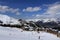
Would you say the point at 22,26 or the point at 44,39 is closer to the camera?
the point at 44,39

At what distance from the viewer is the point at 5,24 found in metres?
31.2

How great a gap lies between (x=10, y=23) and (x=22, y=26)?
8.31 feet

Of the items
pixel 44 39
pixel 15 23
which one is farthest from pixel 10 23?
pixel 44 39

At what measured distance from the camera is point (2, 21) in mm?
32031

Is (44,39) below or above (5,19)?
below

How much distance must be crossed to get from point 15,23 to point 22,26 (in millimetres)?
1596

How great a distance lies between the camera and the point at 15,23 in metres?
31.5

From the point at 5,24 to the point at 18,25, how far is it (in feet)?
8.60

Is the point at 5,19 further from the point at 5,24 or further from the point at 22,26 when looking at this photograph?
the point at 22,26

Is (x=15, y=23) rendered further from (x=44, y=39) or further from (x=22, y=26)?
(x=44, y=39)

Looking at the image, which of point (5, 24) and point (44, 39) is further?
point (5, 24)

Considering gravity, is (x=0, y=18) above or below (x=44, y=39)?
above

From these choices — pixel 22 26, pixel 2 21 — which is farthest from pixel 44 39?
pixel 2 21

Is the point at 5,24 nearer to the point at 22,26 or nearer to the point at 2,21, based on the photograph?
the point at 2,21
